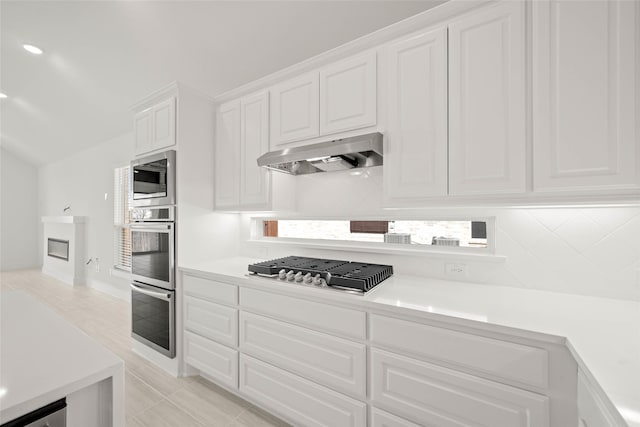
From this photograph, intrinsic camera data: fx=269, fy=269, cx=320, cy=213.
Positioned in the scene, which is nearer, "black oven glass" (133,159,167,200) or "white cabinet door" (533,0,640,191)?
"white cabinet door" (533,0,640,191)

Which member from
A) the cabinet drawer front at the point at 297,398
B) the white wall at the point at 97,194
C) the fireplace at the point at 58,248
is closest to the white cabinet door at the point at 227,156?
the cabinet drawer front at the point at 297,398

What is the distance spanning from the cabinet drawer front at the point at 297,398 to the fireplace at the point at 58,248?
20.6ft

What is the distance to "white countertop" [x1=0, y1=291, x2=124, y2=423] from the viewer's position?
0.66m

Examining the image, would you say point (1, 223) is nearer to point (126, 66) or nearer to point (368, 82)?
point (126, 66)

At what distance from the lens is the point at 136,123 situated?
2805mm

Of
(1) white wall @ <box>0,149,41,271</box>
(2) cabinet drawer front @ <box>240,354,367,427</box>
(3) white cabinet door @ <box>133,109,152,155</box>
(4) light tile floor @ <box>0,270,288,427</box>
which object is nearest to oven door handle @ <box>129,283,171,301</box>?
(4) light tile floor @ <box>0,270,288,427</box>

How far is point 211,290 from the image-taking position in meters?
2.14

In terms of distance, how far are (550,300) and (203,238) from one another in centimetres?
261

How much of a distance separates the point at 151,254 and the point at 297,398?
186 centimetres

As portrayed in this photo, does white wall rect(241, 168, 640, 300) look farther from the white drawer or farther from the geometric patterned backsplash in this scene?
the white drawer

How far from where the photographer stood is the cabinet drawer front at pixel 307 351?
1.48 m

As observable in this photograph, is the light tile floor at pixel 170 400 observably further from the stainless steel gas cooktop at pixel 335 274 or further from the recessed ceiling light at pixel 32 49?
the recessed ceiling light at pixel 32 49

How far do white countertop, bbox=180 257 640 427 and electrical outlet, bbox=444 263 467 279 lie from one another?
7cm

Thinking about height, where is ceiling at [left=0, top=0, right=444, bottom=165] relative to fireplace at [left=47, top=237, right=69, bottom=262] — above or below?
above
